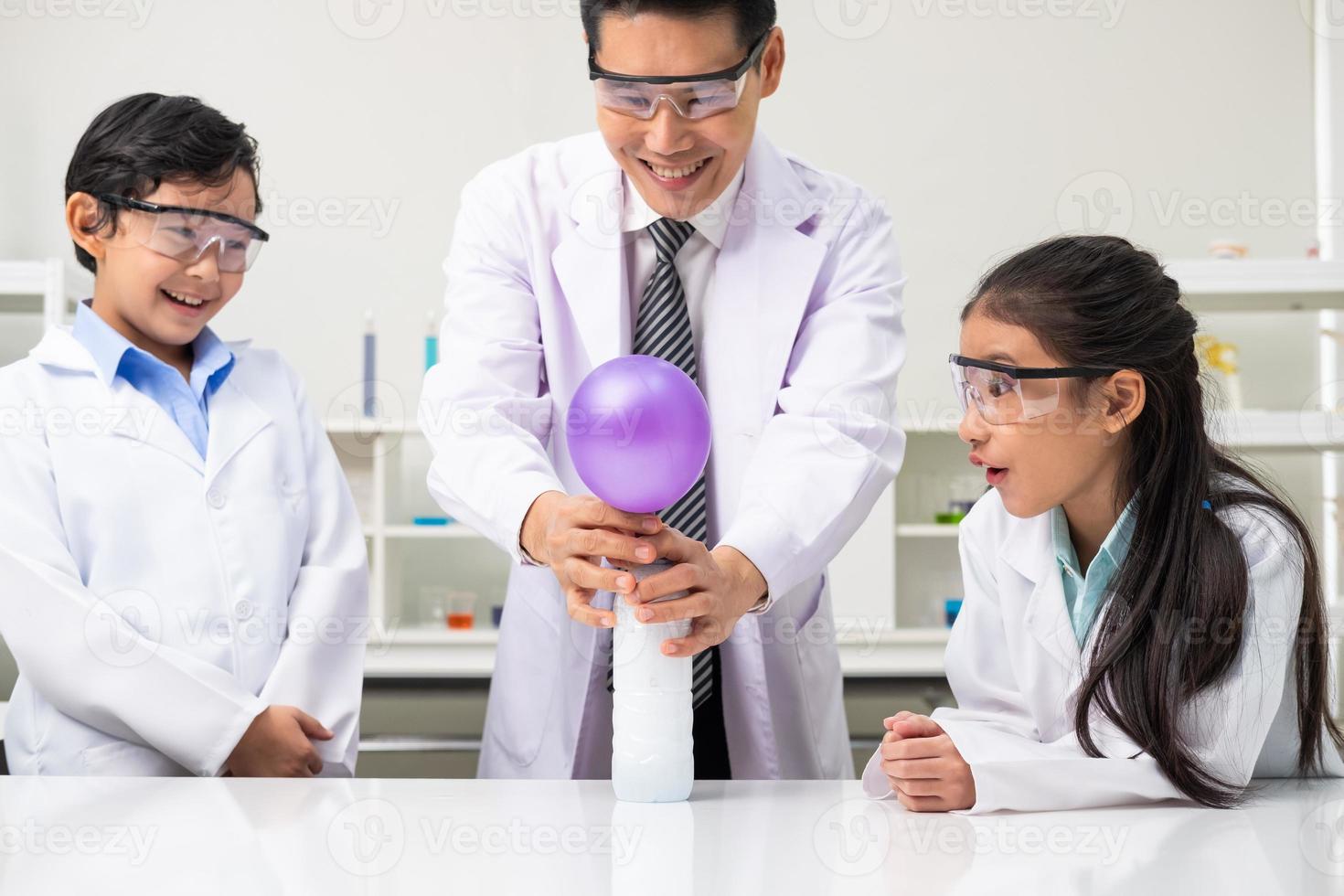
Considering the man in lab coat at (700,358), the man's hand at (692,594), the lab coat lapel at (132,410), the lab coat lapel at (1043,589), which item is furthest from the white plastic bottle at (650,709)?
the lab coat lapel at (132,410)

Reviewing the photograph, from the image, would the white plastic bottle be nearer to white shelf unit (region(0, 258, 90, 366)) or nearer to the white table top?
the white table top

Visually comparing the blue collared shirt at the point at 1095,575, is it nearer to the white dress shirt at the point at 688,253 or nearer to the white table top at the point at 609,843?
the white table top at the point at 609,843

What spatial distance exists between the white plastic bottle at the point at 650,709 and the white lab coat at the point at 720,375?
1.25 ft

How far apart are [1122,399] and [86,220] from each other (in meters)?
1.43

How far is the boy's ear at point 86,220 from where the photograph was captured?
5.48 ft

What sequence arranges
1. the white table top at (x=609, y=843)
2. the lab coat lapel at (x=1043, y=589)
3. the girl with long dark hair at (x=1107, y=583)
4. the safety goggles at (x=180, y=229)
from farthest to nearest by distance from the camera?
1. the safety goggles at (x=180, y=229)
2. the lab coat lapel at (x=1043, y=589)
3. the girl with long dark hair at (x=1107, y=583)
4. the white table top at (x=609, y=843)

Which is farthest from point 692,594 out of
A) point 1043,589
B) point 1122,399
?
point 1122,399

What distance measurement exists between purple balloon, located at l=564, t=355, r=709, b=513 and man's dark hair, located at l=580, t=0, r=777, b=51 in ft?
1.62

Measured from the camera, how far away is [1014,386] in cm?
135

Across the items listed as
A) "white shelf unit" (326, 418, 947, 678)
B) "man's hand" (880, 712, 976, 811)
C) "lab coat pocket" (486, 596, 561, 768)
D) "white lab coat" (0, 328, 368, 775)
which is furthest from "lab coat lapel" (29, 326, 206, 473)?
"white shelf unit" (326, 418, 947, 678)

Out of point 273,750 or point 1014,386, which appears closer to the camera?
point 1014,386

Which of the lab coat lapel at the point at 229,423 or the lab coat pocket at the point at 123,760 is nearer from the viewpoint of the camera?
the lab coat pocket at the point at 123,760

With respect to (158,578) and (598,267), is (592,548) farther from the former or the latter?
(158,578)

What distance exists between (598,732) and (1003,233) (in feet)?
7.70
